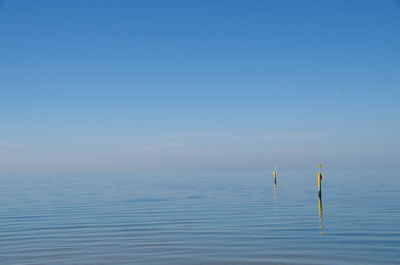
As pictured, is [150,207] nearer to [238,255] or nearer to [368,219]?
[368,219]

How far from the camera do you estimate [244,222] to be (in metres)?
31.9

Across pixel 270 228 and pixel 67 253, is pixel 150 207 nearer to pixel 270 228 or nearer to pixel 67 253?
pixel 270 228

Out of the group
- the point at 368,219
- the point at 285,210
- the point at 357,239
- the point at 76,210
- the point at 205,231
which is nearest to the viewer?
the point at 357,239

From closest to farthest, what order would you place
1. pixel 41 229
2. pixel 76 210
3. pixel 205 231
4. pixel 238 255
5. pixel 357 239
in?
pixel 238 255 → pixel 357 239 → pixel 205 231 → pixel 41 229 → pixel 76 210

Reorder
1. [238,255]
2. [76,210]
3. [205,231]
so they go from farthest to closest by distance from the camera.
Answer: [76,210]
[205,231]
[238,255]

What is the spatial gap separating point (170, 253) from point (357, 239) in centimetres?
1041

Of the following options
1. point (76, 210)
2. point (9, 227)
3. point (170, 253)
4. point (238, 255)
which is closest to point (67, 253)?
point (170, 253)

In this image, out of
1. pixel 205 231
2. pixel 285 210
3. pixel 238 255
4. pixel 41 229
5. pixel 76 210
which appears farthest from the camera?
pixel 76 210

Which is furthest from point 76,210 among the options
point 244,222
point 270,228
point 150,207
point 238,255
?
point 238,255

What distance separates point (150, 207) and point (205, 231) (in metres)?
16.9

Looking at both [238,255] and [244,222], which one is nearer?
[238,255]

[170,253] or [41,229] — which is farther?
[41,229]

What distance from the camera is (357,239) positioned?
24.1m

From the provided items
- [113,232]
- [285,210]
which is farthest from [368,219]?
[113,232]
